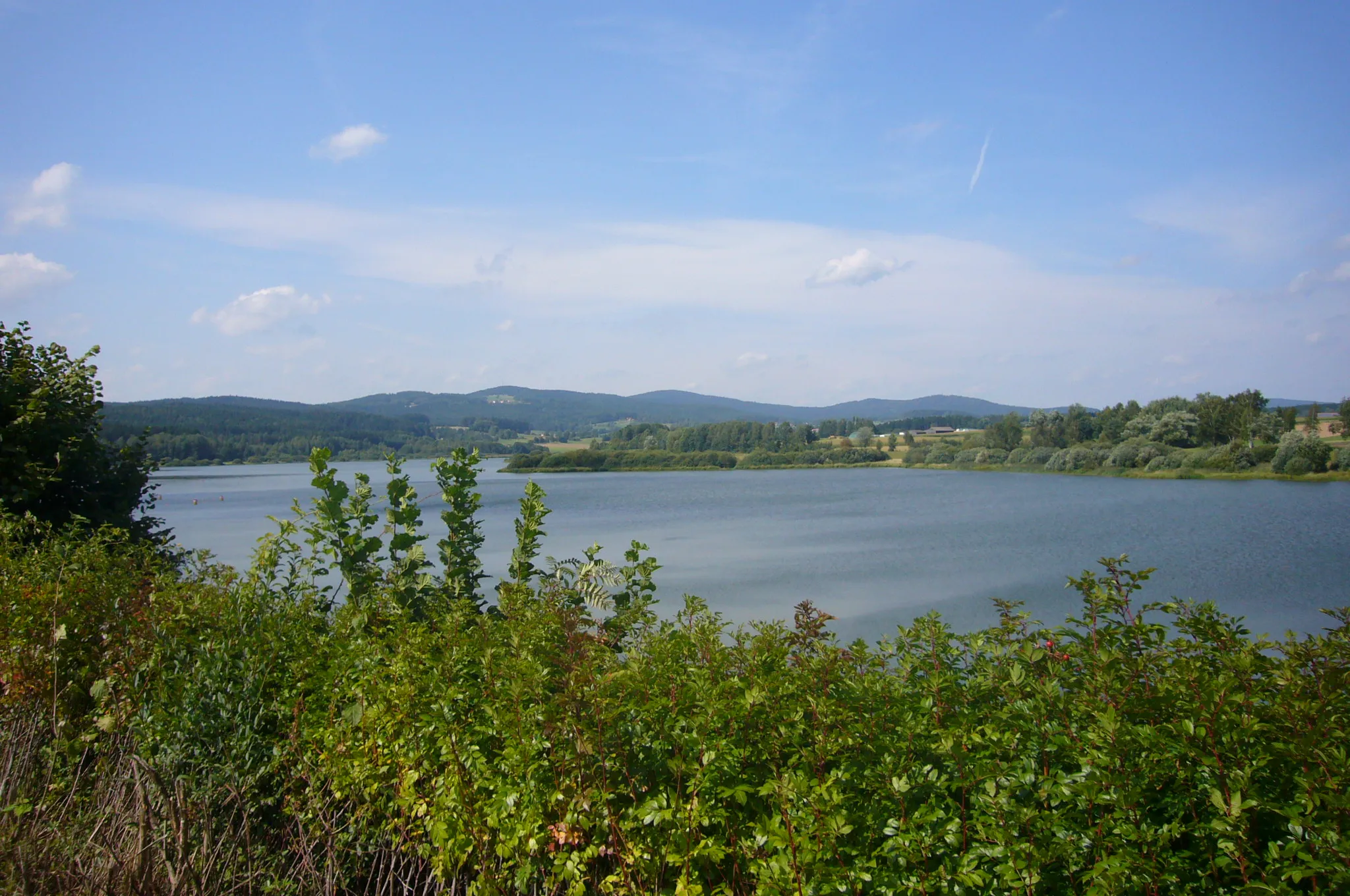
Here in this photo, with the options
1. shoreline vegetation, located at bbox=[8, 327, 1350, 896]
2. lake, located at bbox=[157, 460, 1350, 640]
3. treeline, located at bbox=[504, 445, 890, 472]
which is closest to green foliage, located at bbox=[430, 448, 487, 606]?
lake, located at bbox=[157, 460, 1350, 640]

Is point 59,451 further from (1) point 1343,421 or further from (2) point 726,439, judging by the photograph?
(2) point 726,439

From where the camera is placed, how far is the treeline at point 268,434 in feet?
147

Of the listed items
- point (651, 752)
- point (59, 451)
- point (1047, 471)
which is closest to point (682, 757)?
point (651, 752)

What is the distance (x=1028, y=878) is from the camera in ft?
5.63

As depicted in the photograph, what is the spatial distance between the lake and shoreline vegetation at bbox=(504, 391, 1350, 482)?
4.00ft

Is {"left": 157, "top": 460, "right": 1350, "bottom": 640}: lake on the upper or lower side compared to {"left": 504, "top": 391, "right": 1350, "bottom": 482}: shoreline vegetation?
lower

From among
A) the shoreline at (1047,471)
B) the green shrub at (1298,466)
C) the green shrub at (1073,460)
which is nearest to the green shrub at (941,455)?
the shoreline at (1047,471)

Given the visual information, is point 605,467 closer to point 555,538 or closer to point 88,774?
point 555,538

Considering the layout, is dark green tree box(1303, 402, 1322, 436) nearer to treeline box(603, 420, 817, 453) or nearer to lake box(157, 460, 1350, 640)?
lake box(157, 460, 1350, 640)

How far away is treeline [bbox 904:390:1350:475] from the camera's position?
27.7 metres

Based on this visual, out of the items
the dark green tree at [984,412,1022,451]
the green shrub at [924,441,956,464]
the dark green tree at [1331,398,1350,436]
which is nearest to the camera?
the dark green tree at [1331,398,1350,436]

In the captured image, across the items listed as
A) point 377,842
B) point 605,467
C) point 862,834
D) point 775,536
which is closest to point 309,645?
point 377,842

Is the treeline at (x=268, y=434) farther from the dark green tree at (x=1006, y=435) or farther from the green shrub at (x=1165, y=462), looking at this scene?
the dark green tree at (x=1006, y=435)

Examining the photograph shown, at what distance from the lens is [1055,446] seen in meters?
48.9
